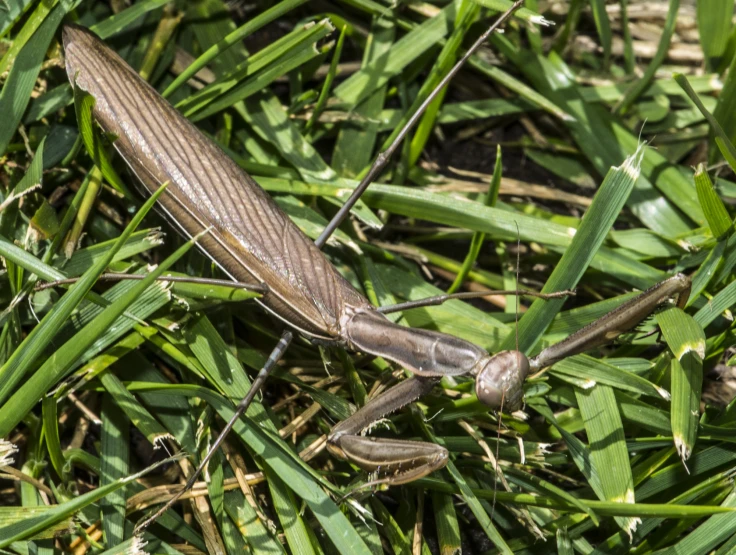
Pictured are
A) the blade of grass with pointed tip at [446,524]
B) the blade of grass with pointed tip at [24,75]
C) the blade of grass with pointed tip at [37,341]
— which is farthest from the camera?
the blade of grass with pointed tip at [24,75]

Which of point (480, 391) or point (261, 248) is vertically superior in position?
point (261, 248)

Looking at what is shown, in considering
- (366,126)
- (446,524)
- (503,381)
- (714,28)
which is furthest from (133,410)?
(714,28)

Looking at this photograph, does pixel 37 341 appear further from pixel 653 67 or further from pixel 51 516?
pixel 653 67

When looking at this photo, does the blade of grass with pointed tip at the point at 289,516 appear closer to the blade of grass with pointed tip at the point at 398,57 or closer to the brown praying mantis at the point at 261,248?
the brown praying mantis at the point at 261,248

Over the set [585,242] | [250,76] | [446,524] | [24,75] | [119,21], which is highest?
[119,21]

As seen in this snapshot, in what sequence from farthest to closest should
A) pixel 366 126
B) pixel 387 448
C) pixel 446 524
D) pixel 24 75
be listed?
pixel 366 126 → pixel 24 75 → pixel 446 524 → pixel 387 448

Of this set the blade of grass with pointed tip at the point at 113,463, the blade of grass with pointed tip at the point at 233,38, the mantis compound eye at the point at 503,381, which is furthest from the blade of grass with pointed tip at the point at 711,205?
the blade of grass with pointed tip at the point at 113,463
